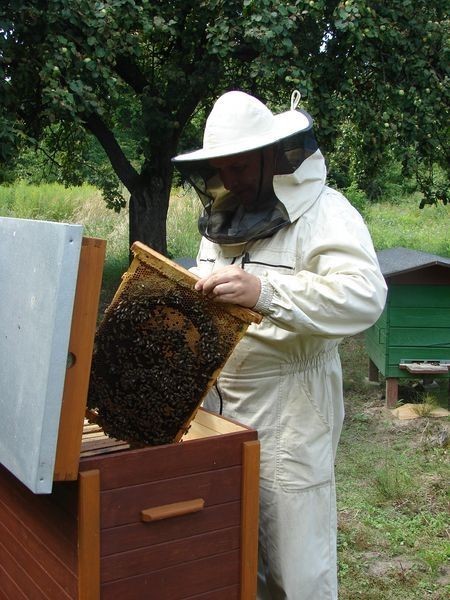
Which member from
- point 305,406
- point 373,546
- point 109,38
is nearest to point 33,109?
point 109,38

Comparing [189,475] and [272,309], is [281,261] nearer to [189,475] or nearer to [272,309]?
[272,309]

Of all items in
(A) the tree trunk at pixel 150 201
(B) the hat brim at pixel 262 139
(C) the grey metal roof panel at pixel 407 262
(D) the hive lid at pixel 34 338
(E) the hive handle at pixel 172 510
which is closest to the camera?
(D) the hive lid at pixel 34 338

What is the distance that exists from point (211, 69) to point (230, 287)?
4833 millimetres

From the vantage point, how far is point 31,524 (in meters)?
1.55

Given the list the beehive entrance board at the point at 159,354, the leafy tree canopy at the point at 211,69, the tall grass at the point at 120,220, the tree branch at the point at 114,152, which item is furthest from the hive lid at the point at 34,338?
the tall grass at the point at 120,220

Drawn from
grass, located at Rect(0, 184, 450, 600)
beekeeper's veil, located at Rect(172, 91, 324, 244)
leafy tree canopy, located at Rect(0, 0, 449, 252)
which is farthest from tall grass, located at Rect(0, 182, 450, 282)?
beekeeper's veil, located at Rect(172, 91, 324, 244)

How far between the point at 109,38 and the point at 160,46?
1822mm

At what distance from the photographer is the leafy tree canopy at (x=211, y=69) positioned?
490cm

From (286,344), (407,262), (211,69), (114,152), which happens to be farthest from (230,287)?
(114,152)

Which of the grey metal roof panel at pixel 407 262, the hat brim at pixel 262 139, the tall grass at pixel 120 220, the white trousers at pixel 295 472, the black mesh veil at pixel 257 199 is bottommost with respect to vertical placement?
the tall grass at pixel 120 220

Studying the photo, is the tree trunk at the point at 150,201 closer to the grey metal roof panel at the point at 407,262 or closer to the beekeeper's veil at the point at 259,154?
the grey metal roof panel at the point at 407,262

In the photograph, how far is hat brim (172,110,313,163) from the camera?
64.4 inches

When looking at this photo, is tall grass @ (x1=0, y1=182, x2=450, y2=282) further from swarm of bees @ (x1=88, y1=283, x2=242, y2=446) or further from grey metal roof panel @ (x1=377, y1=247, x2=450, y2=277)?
swarm of bees @ (x1=88, y1=283, x2=242, y2=446)

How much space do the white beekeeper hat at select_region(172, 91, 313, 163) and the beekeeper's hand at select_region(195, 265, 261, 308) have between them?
33 cm
